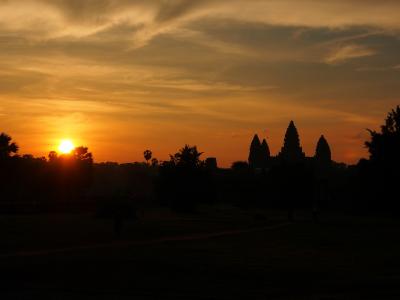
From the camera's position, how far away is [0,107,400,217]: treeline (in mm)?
59688

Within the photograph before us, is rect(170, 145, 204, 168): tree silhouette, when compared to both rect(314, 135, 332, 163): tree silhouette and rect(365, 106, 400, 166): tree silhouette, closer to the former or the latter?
rect(365, 106, 400, 166): tree silhouette

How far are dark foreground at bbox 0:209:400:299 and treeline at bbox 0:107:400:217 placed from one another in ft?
21.2

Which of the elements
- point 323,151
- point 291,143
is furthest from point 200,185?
point 323,151

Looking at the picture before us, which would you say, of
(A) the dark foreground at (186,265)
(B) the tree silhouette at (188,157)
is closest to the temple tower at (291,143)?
(B) the tree silhouette at (188,157)

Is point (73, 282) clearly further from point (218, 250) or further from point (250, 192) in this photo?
point (250, 192)

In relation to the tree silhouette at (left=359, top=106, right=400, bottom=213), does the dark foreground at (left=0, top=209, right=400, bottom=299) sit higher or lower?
lower

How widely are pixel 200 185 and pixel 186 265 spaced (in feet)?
161

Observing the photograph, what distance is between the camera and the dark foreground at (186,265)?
64.8 ft

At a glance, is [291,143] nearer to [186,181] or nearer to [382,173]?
[186,181]

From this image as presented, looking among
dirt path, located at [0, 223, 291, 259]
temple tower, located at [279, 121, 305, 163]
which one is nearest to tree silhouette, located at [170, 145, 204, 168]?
dirt path, located at [0, 223, 291, 259]

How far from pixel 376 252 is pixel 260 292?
54.0 ft

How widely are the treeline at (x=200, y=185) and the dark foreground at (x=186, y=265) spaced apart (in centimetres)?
647

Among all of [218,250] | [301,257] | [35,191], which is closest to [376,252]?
[301,257]

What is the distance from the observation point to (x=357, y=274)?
24.5 metres
